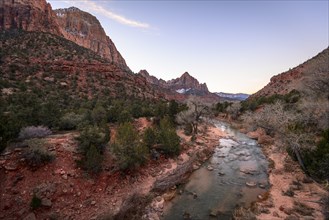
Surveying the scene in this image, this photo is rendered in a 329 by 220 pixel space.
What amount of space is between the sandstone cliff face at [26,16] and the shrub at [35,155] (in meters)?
64.0

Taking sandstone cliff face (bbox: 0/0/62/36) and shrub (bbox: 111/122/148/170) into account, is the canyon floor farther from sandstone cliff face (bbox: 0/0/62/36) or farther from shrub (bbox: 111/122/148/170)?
sandstone cliff face (bbox: 0/0/62/36)

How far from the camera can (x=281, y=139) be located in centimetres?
1842

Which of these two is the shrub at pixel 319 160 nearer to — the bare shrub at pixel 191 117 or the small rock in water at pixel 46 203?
the small rock in water at pixel 46 203

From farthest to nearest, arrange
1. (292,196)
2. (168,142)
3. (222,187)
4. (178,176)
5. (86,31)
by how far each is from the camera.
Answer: (86,31) < (168,142) < (178,176) < (222,187) < (292,196)

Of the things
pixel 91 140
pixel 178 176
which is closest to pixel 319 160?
pixel 178 176

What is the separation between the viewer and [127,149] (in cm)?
1694

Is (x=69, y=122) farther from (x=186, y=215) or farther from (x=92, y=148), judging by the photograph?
(x=186, y=215)

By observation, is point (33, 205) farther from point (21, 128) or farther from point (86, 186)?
point (21, 128)

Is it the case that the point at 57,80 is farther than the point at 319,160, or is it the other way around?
the point at 57,80

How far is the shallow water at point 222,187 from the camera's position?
1427 centimetres

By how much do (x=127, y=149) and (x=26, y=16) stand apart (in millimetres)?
71652

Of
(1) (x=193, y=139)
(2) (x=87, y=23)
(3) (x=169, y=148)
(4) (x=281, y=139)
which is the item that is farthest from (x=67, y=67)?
(2) (x=87, y=23)

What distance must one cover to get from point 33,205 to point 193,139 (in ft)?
67.0

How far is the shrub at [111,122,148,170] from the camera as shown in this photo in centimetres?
1639
